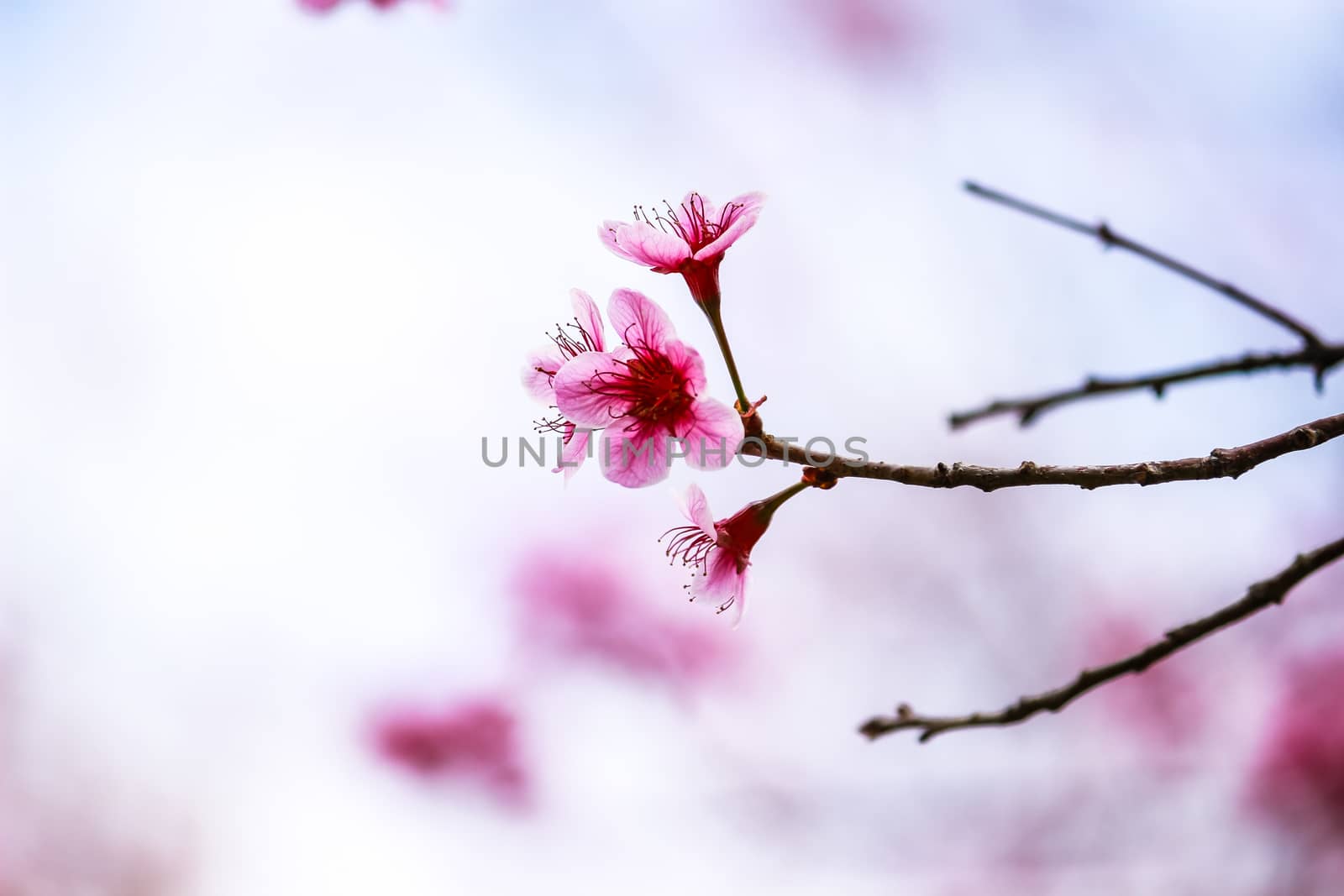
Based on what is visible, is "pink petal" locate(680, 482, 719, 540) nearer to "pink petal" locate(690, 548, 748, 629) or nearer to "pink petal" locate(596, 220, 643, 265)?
"pink petal" locate(690, 548, 748, 629)

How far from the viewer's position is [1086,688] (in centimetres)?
29

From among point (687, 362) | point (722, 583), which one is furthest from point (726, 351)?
point (722, 583)

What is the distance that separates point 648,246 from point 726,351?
7cm

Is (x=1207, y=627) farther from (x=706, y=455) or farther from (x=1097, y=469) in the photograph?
(x=706, y=455)

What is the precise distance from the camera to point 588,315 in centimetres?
47

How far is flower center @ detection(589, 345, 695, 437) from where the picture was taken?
432mm

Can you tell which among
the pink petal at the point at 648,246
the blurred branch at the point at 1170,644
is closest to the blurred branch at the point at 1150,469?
the blurred branch at the point at 1170,644

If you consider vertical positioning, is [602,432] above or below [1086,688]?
above

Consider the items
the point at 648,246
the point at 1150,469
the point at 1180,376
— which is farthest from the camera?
the point at 648,246

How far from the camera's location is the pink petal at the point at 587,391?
0.42m

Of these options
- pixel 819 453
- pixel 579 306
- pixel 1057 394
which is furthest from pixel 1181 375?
pixel 579 306

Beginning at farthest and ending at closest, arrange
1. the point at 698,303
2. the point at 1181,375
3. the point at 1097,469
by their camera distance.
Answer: the point at 698,303
the point at 1097,469
the point at 1181,375

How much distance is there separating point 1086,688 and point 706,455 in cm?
18

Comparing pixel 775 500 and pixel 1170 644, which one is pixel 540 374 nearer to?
pixel 775 500
